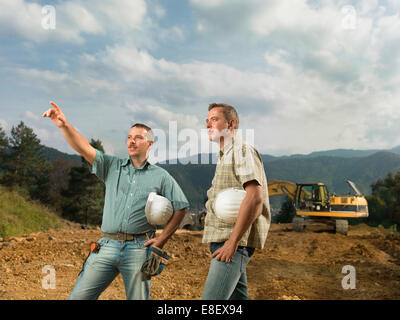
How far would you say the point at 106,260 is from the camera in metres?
2.64

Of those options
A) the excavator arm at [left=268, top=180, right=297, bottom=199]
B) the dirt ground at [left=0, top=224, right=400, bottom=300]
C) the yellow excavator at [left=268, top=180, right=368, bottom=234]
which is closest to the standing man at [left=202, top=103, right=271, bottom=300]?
the dirt ground at [left=0, top=224, right=400, bottom=300]

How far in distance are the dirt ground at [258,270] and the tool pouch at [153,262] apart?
3448 millimetres

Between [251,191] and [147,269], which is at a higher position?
[251,191]

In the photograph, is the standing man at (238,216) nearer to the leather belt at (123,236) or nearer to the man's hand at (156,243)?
the man's hand at (156,243)

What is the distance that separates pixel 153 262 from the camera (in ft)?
8.77

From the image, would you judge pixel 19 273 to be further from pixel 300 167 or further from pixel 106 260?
pixel 300 167

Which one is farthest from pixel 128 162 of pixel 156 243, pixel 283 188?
pixel 283 188

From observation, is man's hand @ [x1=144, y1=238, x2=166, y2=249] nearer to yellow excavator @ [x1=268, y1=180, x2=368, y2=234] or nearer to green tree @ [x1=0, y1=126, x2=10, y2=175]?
yellow excavator @ [x1=268, y1=180, x2=368, y2=234]

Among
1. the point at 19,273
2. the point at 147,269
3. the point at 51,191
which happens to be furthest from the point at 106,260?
the point at 51,191

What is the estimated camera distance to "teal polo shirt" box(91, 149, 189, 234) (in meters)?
2.78

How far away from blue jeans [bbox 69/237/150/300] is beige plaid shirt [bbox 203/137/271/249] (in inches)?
28.6

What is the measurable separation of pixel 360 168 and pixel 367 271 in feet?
314

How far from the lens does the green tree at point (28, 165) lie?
2495 cm
